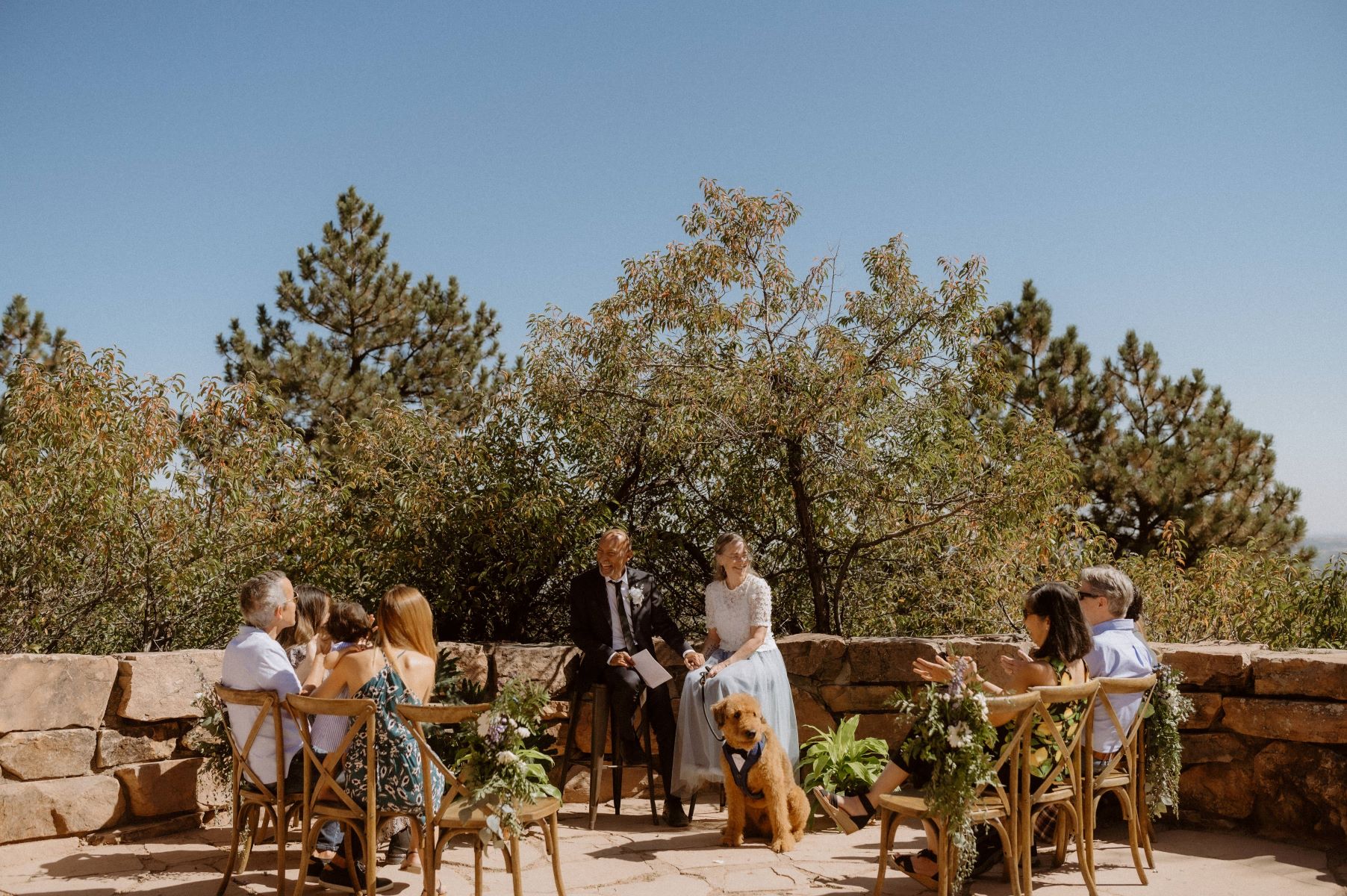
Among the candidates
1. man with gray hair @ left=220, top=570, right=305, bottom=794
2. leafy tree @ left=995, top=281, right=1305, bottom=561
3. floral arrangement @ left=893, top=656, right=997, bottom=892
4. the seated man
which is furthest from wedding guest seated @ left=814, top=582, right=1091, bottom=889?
leafy tree @ left=995, top=281, right=1305, bottom=561

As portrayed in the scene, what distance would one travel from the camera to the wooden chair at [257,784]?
12.1 feet

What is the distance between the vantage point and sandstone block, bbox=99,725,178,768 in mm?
4621

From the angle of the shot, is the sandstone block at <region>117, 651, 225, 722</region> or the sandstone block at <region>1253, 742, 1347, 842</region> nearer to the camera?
the sandstone block at <region>1253, 742, 1347, 842</region>

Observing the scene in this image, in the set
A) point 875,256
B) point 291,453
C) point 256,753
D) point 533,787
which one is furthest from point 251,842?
point 875,256

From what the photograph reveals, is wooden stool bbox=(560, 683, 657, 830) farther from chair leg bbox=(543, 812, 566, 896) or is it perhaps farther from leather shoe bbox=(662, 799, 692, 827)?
chair leg bbox=(543, 812, 566, 896)

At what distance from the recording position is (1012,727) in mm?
3721

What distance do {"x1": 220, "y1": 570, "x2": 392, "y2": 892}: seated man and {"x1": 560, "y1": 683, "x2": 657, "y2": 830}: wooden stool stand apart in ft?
4.63

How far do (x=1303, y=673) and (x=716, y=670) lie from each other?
101 inches

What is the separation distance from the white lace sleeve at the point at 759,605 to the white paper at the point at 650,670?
0.51 meters

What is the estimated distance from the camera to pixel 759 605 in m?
5.26

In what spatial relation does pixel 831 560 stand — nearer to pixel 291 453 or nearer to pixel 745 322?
pixel 745 322

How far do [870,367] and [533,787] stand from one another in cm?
437

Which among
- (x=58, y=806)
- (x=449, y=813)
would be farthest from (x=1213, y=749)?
(x=58, y=806)

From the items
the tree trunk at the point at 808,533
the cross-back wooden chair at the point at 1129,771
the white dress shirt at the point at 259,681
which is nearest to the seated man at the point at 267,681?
the white dress shirt at the point at 259,681
